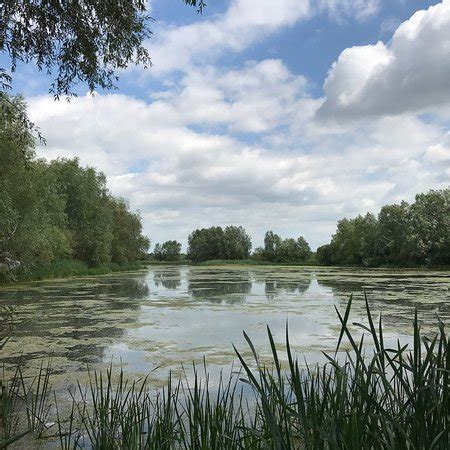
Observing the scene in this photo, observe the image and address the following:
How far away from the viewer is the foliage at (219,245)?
76.2m

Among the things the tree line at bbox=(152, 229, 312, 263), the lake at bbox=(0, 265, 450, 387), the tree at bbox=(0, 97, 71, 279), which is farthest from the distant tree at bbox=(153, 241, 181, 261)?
the lake at bbox=(0, 265, 450, 387)

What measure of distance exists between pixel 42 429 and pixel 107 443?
1155 mm

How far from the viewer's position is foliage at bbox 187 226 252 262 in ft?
250

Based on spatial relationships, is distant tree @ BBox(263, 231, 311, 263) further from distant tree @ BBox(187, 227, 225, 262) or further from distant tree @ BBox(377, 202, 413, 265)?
distant tree @ BBox(377, 202, 413, 265)

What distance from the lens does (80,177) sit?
30078 millimetres

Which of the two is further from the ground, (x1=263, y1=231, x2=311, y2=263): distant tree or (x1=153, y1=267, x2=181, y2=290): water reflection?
(x1=263, y1=231, x2=311, y2=263): distant tree

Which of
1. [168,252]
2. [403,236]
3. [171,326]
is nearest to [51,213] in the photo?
[171,326]

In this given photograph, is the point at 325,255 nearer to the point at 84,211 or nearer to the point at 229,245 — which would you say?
the point at 229,245

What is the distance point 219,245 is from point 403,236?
40.4 meters

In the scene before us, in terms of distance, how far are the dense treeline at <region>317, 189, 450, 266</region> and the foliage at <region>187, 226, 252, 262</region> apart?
89.5 ft

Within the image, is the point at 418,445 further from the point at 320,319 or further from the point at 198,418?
the point at 320,319

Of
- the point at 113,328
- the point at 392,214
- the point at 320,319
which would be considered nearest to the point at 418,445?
the point at 113,328

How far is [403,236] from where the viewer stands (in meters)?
39.1

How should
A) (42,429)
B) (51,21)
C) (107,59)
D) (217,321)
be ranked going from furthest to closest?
(217,321)
(107,59)
(51,21)
(42,429)
